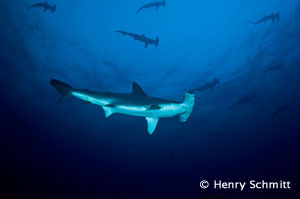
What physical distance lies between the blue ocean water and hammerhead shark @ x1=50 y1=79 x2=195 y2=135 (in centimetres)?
1144

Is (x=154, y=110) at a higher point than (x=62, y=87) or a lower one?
lower

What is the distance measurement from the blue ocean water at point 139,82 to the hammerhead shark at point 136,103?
1144cm

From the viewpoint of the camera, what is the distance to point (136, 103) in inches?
161

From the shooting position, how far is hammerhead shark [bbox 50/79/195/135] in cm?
394

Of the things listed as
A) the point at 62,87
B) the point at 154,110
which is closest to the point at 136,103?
the point at 154,110

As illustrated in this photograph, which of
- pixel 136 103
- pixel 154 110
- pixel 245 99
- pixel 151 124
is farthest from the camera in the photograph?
pixel 245 99

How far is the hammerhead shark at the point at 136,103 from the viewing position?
12.9 ft

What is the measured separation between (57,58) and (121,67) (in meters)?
5.33

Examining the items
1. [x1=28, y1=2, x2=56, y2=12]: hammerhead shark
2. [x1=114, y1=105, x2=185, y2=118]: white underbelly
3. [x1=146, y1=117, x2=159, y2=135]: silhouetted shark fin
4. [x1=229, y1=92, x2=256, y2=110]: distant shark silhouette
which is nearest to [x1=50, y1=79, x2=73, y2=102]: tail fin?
[x1=114, y1=105, x2=185, y2=118]: white underbelly

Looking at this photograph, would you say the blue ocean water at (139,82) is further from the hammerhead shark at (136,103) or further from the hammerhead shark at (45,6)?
the hammerhead shark at (136,103)

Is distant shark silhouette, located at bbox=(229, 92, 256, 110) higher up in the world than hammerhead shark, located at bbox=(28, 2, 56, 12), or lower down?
lower down

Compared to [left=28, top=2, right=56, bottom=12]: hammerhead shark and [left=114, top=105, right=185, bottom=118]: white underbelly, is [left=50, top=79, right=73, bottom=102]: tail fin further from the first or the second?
[left=28, top=2, right=56, bottom=12]: hammerhead shark

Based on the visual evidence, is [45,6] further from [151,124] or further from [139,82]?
[151,124]

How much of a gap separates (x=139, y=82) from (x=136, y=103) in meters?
13.3
